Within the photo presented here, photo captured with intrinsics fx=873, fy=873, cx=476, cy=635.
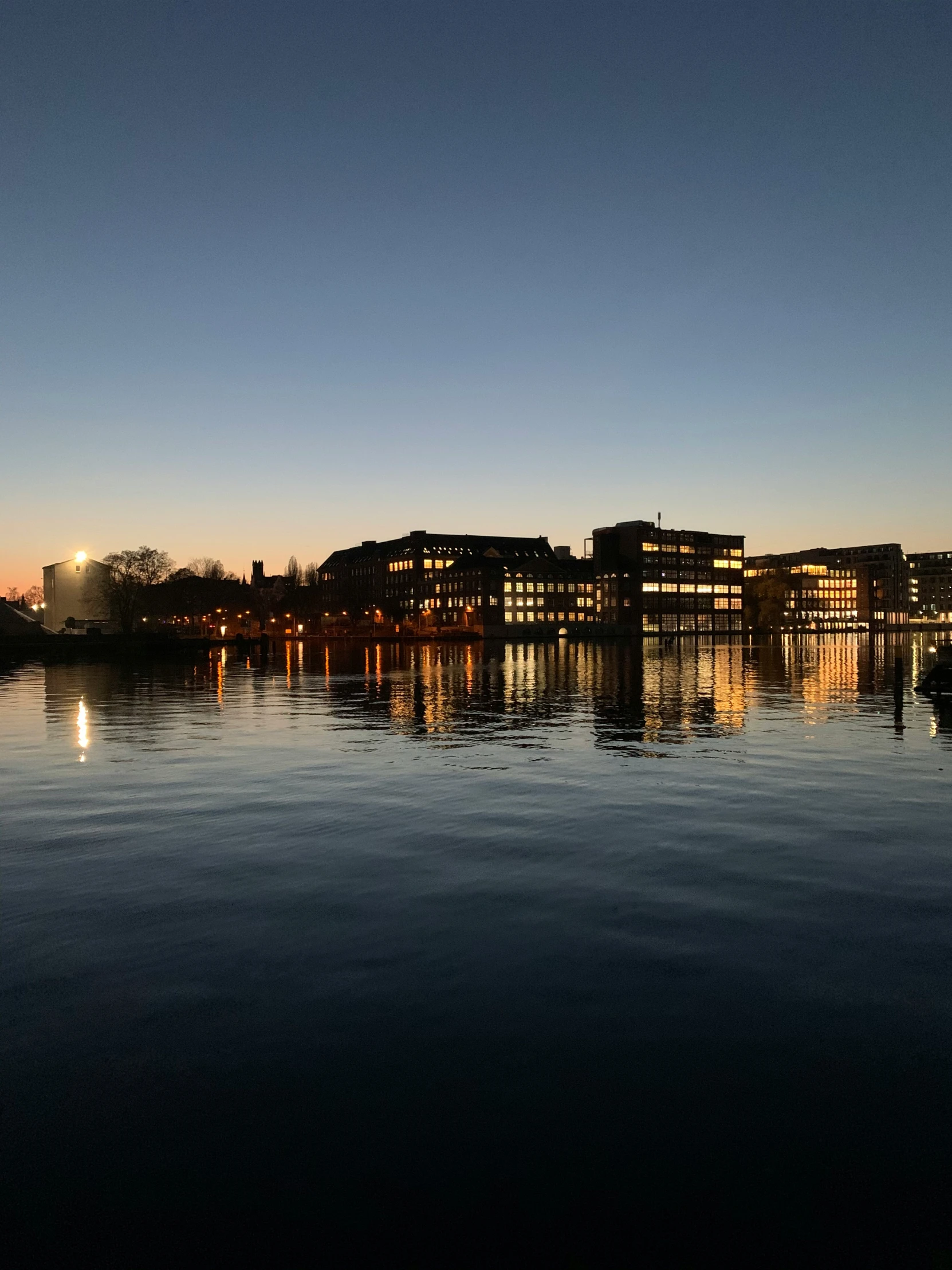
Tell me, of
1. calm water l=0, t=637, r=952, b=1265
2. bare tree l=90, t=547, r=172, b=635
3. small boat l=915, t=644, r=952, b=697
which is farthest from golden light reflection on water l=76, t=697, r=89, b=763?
bare tree l=90, t=547, r=172, b=635

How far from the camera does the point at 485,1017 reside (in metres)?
8.68

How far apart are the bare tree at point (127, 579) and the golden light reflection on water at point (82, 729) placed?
355 feet

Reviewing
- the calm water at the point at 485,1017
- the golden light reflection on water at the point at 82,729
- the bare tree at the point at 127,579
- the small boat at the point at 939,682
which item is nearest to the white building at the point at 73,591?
the bare tree at the point at 127,579

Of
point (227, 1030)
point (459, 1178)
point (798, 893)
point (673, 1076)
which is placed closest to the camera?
point (459, 1178)

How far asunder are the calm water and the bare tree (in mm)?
134688

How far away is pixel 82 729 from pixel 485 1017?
100 feet

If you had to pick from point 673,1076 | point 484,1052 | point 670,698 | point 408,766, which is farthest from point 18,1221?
point 670,698

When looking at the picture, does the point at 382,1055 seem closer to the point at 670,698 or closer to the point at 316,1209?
the point at 316,1209

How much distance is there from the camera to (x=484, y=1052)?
7.94 meters

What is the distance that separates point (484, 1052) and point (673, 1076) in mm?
1678

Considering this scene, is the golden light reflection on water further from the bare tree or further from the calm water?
the bare tree

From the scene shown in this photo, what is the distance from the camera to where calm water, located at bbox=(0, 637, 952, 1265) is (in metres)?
5.95

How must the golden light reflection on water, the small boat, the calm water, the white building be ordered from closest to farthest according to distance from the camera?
the calm water, the golden light reflection on water, the small boat, the white building

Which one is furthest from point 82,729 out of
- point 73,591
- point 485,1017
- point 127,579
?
point 73,591
